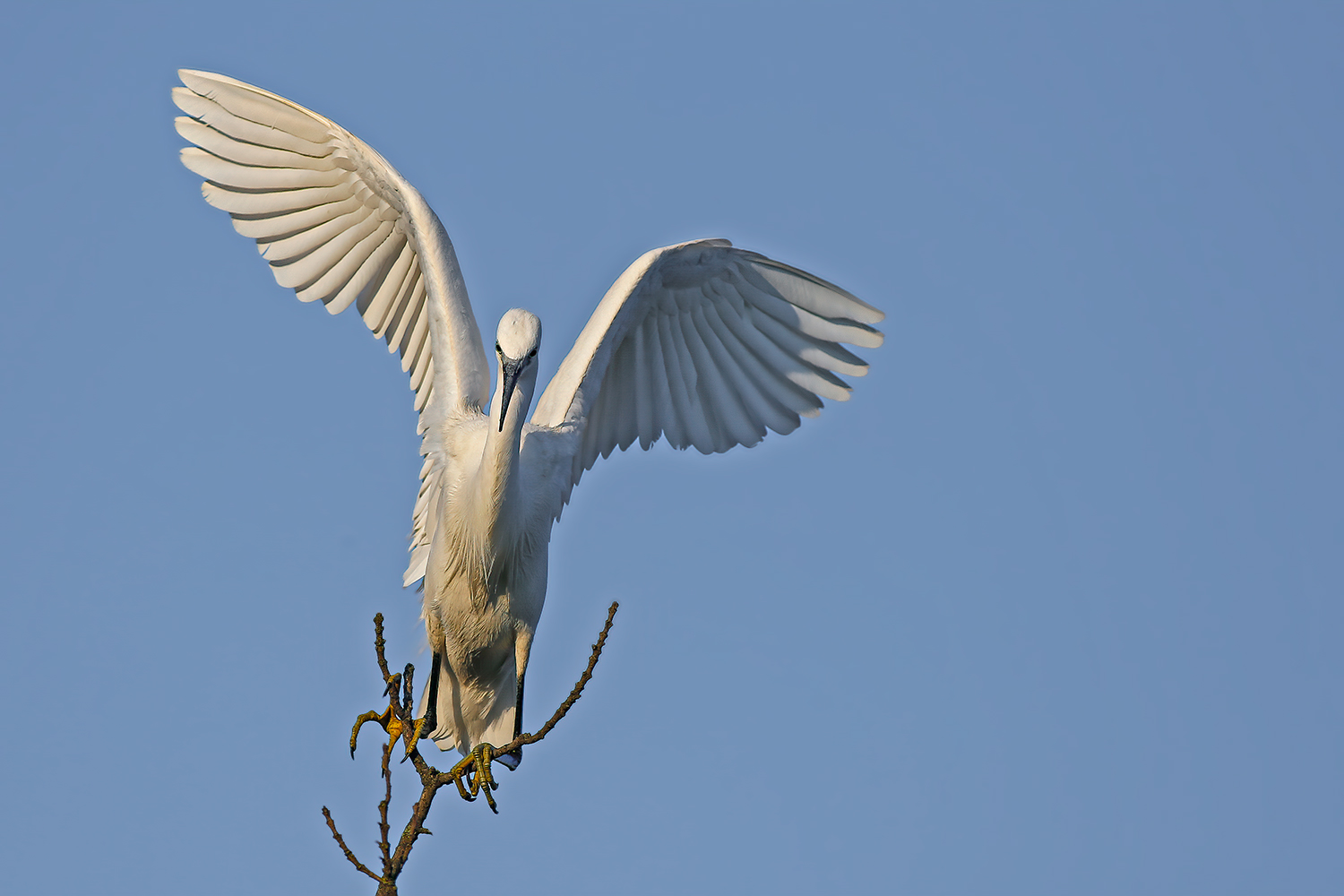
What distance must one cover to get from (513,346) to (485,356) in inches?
40.5

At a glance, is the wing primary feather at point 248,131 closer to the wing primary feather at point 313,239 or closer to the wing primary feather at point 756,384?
the wing primary feather at point 313,239

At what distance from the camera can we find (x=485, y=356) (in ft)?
21.5

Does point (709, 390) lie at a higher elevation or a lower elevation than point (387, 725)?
higher

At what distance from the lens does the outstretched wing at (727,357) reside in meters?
7.26

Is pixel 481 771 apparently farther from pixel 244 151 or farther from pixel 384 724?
pixel 244 151

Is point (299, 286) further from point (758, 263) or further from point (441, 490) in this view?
point (758, 263)

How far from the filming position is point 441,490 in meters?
6.34

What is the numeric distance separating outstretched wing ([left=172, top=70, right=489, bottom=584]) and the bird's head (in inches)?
49.5

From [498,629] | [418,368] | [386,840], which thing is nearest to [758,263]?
[418,368]

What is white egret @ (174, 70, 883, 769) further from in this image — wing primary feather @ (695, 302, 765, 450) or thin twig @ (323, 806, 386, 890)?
thin twig @ (323, 806, 386, 890)

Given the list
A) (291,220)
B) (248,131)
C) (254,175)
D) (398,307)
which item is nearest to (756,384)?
(398,307)

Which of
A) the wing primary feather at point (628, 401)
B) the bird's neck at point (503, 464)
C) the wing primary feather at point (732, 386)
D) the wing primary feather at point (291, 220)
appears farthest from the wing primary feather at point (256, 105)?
the wing primary feather at point (732, 386)

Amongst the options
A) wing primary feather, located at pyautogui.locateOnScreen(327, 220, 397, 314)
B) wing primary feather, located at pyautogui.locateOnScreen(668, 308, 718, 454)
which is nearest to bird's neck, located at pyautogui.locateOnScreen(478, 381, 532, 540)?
wing primary feather, located at pyautogui.locateOnScreen(327, 220, 397, 314)

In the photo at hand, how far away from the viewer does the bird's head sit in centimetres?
556
